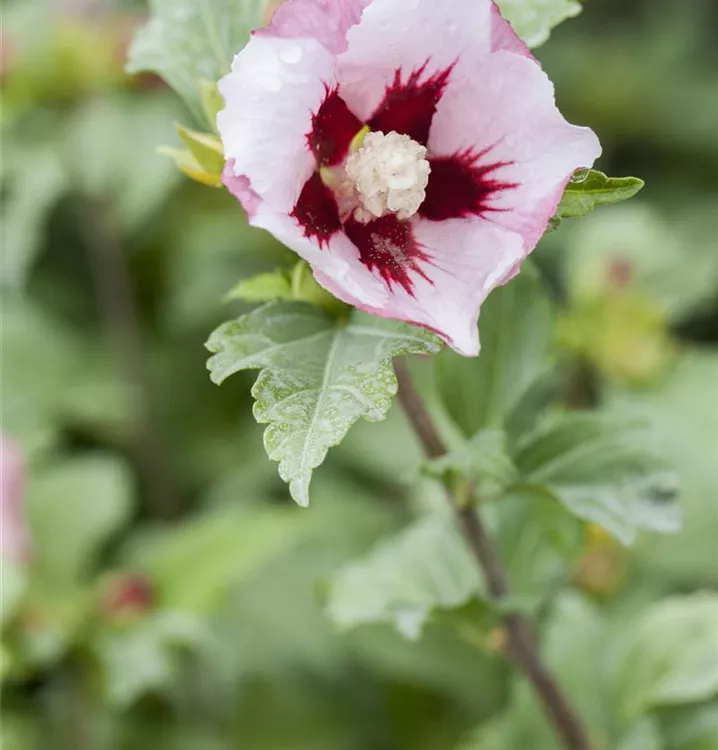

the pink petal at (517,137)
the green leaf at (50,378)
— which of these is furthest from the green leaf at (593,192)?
the green leaf at (50,378)

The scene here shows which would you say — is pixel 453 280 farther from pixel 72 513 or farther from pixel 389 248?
pixel 72 513

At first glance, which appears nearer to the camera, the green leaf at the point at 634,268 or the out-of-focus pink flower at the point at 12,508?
the out-of-focus pink flower at the point at 12,508

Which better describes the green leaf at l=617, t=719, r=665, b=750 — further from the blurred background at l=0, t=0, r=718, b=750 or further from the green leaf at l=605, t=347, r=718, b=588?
the green leaf at l=605, t=347, r=718, b=588

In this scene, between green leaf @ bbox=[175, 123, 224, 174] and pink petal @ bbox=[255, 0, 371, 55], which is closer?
pink petal @ bbox=[255, 0, 371, 55]

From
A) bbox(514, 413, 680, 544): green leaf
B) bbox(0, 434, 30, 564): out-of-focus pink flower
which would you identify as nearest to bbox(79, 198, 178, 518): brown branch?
bbox(0, 434, 30, 564): out-of-focus pink flower

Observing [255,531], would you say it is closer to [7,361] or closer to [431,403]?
[431,403]

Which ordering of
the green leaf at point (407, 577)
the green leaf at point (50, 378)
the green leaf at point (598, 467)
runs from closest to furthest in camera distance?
the green leaf at point (598, 467)
the green leaf at point (407, 577)
the green leaf at point (50, 378)

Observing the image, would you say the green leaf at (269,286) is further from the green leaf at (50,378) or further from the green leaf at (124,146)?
the green leaf at (50,378)
